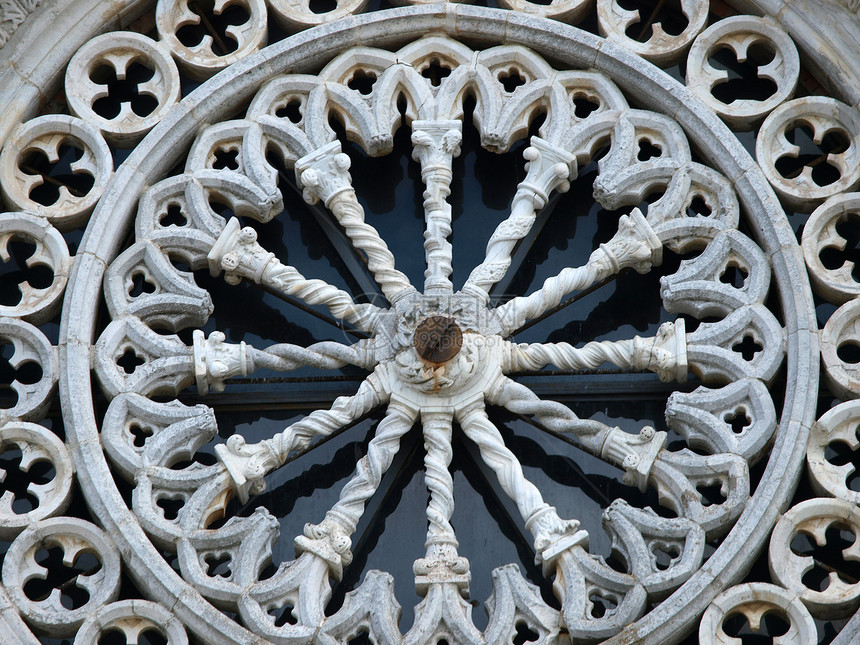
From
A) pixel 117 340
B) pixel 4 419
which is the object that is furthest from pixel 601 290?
pixel 4 419

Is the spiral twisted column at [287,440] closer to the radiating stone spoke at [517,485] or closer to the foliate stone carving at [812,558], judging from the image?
the radiating stone spoke at [517,485]

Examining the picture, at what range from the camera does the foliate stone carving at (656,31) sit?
1157 centimetres

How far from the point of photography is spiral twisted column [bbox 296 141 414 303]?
11.2 meters

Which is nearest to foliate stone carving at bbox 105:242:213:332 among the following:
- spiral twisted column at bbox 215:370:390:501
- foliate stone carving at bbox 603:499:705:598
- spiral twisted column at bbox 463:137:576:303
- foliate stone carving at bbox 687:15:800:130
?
spiral twisted column at bbox 215:370:390:501

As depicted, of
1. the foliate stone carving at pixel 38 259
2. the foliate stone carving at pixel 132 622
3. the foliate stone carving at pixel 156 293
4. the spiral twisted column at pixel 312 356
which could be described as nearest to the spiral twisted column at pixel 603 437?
the spiral twisted column at pixel 312 356

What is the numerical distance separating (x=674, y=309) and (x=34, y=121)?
399 cm

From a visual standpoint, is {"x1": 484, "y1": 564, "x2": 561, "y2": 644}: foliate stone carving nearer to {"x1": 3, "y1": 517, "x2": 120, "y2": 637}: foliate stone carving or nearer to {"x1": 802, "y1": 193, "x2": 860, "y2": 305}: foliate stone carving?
{"x1": 3, "y1": 517, "x2": 120, "y2": 637}: foliate stone carving

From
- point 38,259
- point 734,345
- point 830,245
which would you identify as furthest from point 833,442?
point 38,259

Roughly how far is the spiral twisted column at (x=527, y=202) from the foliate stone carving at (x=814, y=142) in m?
1.17

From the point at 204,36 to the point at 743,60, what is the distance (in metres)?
3.35

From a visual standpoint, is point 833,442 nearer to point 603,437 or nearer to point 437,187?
point 603,437

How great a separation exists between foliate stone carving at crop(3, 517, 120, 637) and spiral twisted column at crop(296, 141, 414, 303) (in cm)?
222

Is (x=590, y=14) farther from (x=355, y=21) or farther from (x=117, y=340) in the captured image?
(x=117, y=340)

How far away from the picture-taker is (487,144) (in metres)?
11.5
